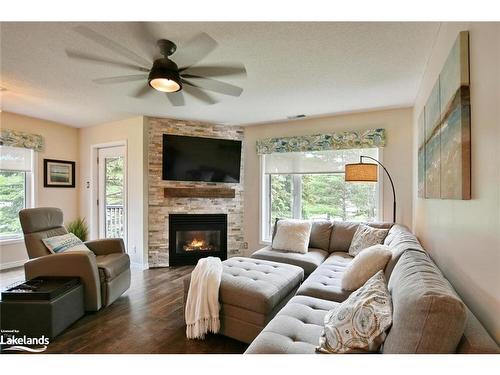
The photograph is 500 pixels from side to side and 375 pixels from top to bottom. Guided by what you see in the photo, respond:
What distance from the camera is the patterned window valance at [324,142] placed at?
3552mm

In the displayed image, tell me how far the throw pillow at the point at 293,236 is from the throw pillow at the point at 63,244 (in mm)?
2308

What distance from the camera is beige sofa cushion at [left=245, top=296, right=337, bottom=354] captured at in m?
1.25

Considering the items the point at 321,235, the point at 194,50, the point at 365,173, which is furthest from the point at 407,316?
the point at 321,235

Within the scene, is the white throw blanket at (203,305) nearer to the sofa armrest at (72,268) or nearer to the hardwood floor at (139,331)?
the hardwood floor at (139,331)

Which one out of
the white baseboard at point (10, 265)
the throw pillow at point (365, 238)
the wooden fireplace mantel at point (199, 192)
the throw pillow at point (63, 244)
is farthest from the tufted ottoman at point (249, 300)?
the white baseboard at point (10, 265)

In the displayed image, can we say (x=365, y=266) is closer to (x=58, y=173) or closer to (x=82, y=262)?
(x=82, y=262)

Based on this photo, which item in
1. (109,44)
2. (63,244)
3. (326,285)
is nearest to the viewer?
(109,44)

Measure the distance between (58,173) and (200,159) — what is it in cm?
265

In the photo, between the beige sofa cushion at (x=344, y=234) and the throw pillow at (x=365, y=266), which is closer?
the throw pillow at (x=365, y=266)

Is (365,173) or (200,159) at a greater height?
(200,159)

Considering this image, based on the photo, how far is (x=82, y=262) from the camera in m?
2.36

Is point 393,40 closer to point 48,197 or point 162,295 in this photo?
point 162,295
